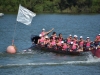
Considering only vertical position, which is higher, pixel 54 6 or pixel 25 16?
pixel 54 6

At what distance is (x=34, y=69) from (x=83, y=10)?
259 ft

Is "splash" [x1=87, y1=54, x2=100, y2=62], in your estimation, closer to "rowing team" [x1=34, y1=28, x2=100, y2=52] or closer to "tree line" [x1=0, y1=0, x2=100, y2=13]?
"rowing team" [x1=34, y1=28, x2=100, y2=52]

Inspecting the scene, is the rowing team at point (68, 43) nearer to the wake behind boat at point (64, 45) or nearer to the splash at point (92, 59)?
the wake behind boat at point (64, 45)

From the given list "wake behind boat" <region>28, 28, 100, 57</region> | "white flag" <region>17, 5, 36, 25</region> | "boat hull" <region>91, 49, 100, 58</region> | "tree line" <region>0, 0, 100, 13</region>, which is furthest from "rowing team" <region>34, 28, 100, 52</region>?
"tree line" <region>0, 0, 100, 13</region>

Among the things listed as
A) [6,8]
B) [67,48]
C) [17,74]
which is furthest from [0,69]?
[6,8]

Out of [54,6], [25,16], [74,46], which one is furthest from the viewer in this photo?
[54,6]

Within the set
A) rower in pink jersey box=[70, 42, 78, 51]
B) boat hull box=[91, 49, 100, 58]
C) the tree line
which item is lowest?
boat hull box=[91, 49, 100, 58]

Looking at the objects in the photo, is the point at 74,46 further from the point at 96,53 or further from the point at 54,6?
the point at 54,6

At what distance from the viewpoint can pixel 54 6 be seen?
10744 centimetres

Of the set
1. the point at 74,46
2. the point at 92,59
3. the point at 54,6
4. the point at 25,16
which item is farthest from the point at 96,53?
the point at 54,6

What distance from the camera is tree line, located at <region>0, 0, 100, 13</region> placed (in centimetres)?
10625

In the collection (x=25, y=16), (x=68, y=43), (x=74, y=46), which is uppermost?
(x=25, y=16)

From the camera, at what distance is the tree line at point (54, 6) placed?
10625 cm

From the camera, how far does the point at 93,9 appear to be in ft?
357
